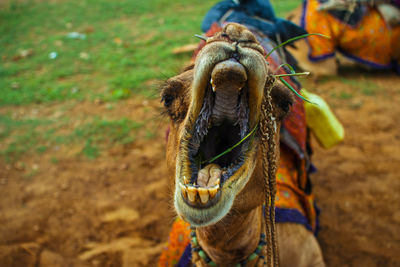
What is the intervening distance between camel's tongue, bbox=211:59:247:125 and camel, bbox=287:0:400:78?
5.27 m

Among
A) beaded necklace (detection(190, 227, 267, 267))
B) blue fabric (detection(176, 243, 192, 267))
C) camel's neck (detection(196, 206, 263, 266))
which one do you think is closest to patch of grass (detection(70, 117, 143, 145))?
blue fabric (detection(176, 243, 192, 267))

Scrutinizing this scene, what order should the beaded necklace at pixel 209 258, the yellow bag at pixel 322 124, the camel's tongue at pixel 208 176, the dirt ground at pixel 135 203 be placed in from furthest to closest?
the dirt ground at pixel 135 203 < the yellow bag at pixel 322 124 < the beaded necklace at pixel 209 258 < the camel's tongue at pixel 208 176

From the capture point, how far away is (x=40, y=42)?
816cm

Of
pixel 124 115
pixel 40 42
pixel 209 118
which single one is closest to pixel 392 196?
pixel 209 118

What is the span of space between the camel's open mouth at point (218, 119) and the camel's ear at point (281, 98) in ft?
0.98

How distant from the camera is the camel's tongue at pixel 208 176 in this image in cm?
132

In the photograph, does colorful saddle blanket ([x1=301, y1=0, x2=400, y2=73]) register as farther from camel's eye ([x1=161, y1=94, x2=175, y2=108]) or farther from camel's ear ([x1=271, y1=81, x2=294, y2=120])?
camel's eye ([x1=161, y1=94, x2=175, y2=108])

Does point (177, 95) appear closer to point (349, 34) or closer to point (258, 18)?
point (258, 18)

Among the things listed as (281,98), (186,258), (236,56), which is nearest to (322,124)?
(281,98)

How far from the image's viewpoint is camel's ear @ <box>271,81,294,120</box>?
164 cm

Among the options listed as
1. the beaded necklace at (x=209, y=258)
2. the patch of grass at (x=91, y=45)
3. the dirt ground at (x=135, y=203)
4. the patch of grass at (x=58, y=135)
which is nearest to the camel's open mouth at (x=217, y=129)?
the beaded necklace at (x=209, y=258)

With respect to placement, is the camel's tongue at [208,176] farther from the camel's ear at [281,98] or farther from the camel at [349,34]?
the camel at [349,34]

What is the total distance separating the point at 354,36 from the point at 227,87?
5806 mm

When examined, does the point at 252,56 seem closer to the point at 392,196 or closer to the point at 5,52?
the point at 392,196
